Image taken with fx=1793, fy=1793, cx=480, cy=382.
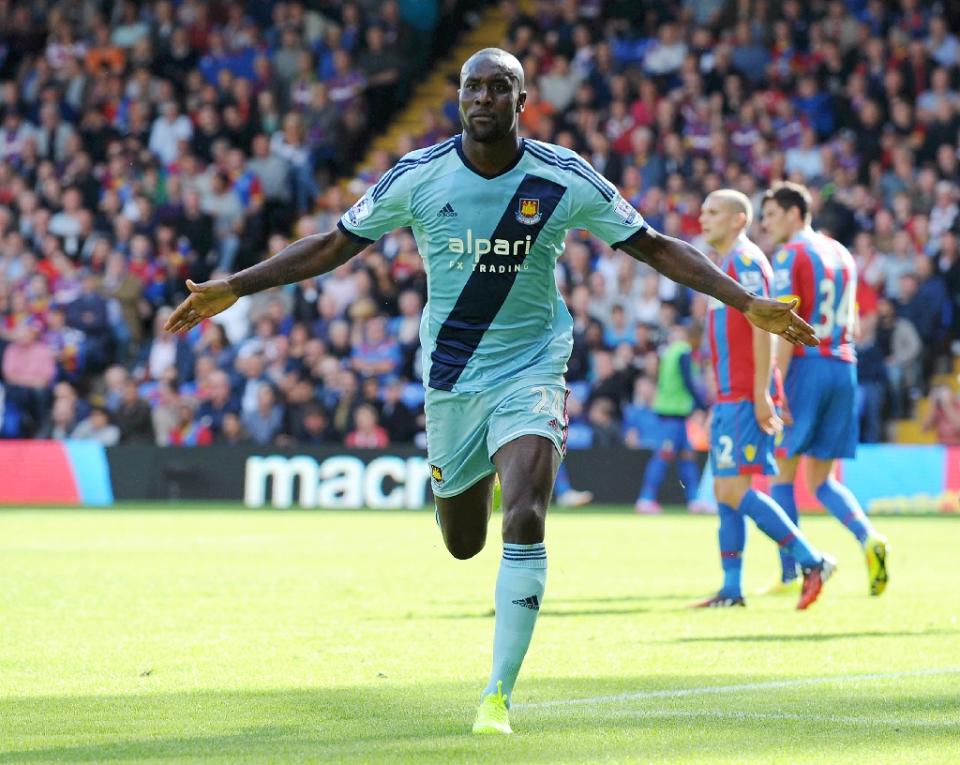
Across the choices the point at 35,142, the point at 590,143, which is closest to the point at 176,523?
the point at 590,143

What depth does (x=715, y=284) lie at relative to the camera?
6.74 metres

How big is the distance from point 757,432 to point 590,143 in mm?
14882

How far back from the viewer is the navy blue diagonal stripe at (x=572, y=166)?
692 cm

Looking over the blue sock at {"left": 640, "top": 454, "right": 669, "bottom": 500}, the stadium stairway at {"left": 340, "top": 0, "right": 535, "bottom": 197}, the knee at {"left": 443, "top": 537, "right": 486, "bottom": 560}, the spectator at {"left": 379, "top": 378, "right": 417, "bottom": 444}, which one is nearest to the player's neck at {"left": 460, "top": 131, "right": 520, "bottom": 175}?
the knee at {"left": 443, "top": 537, "right": 486, "bottom": 560}

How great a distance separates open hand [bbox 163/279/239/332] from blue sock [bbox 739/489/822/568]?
198 inches

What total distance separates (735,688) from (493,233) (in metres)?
2.12

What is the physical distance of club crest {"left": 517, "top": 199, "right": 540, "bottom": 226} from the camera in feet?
22.5

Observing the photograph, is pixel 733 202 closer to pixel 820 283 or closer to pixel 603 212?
pixel 820 283

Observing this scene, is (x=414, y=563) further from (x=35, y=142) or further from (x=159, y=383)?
(x=35, y=142)

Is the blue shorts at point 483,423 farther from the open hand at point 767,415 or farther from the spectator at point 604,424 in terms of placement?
the spectator at point 604,424

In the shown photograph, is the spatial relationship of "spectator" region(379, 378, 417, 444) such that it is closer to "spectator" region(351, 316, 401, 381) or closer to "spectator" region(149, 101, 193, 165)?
"spectator" region(351, 316, 401, 381)

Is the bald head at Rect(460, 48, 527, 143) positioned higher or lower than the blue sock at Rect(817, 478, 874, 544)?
higher

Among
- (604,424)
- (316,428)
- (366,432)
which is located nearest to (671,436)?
(604,424)

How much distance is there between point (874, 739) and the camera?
19.8 ft
